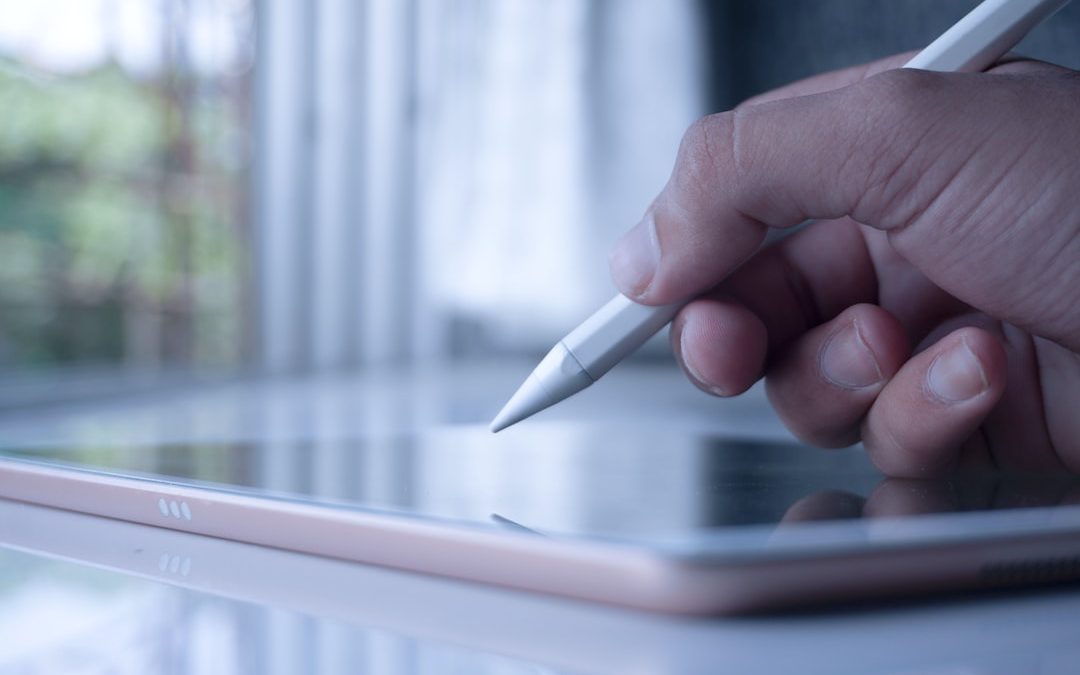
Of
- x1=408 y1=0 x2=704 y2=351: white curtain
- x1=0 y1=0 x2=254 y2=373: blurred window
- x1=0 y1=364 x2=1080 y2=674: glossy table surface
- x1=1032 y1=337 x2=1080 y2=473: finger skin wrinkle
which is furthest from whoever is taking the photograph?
x1=0 y1=0 x2=254 y2=373: blurred window

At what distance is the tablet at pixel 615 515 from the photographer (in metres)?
0.25

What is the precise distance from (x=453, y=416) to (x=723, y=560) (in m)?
0.57

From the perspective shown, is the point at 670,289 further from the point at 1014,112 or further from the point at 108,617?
the point at 108,617

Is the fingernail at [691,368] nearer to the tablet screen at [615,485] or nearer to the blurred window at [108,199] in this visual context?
the tablet screen at [615,485]

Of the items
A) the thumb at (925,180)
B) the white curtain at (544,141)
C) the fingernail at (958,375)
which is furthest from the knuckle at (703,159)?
the white curtain at (544,141)

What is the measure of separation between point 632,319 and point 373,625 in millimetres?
229

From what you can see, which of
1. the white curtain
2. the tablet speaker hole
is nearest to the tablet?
the tablet speaker hole

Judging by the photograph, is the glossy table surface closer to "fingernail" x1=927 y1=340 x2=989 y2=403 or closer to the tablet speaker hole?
the tablet speaker hole

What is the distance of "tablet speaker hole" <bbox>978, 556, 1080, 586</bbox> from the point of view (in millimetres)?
270

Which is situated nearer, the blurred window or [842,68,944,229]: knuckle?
[842,68,944,229]: knuckle

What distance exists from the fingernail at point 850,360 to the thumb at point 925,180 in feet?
0.14

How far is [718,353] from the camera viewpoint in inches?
18.2

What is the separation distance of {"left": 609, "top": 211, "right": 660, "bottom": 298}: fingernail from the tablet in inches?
3.1

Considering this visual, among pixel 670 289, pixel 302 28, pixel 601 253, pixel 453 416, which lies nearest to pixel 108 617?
pixel 670 289
